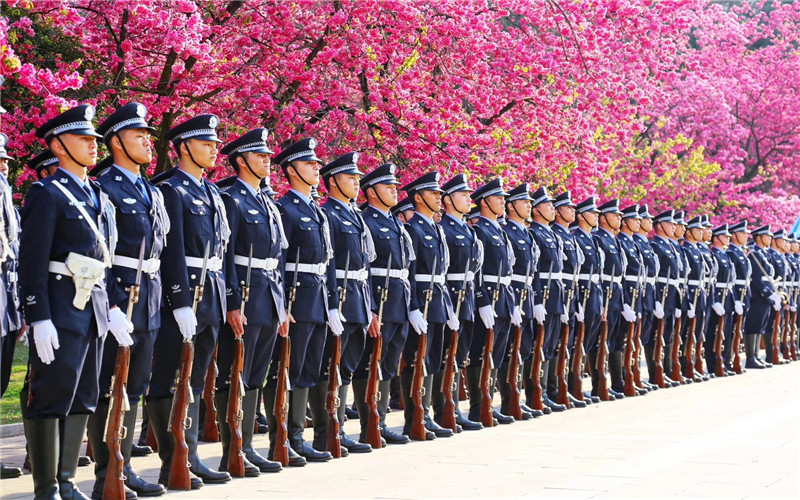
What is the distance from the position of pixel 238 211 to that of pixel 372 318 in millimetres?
1735

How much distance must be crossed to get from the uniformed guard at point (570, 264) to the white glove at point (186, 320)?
6.11m

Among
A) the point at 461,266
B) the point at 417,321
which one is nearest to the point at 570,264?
the point at 461,266

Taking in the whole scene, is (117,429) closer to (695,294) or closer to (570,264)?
(570,264)

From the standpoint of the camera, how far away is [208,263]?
7980mm

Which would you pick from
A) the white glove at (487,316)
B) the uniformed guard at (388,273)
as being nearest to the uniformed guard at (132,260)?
the uniformed guard at (388,273)

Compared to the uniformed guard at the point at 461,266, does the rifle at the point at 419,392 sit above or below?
below

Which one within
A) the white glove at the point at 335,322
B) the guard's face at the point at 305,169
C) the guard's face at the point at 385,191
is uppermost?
the guard's face at the point at 305,169

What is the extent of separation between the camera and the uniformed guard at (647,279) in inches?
602

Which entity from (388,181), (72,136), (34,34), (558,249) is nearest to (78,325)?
(72,136)

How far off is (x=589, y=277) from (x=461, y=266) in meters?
2.91

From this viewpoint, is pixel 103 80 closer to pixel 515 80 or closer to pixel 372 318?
pixel 372 318

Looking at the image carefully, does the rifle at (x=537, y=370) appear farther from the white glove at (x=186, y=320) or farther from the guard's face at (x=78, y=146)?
the guard's face at (x=78, y=146)

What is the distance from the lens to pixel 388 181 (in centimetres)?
1034

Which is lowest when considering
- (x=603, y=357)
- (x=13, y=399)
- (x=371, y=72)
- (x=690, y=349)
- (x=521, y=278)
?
(x=13, y=399)
